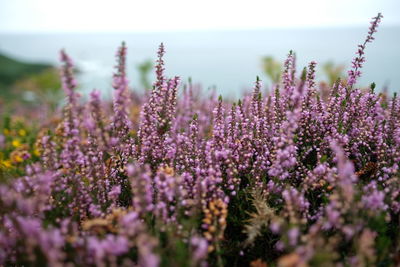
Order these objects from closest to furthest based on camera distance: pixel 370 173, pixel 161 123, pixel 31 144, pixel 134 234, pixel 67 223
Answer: pixel 134 234
pixel 67 223
pixel 161 123
pixel 370 173
pixel 31 144

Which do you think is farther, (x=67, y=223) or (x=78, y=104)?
(x=78, y=104)

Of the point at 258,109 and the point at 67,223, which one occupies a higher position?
the point at 258,109

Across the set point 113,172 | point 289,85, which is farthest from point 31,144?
point 289,85

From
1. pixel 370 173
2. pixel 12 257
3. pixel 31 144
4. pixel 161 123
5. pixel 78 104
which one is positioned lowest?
pixel 31 144

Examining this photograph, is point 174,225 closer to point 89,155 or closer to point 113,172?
point 89,155

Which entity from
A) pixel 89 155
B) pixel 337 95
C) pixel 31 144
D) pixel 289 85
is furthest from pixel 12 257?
pixel 31 144

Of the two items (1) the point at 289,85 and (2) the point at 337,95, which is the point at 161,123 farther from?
(2) the point at 337,95

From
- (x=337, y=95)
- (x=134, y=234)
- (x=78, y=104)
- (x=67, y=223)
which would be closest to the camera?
(x=134, y=234)
